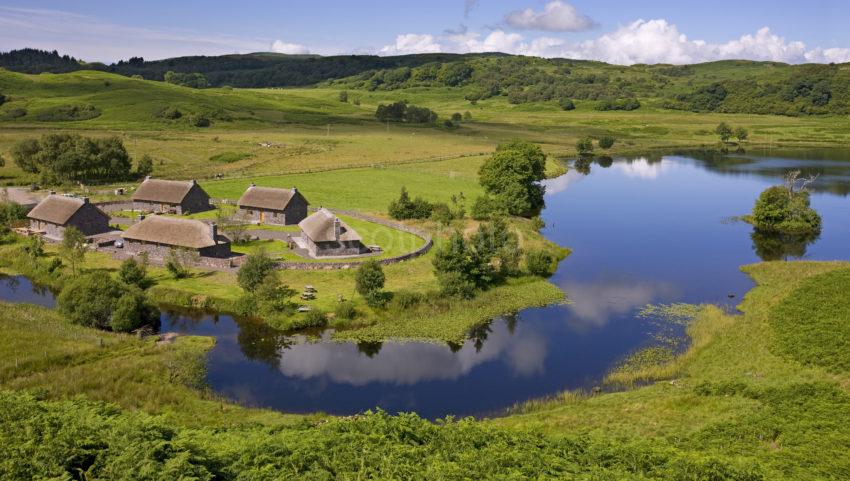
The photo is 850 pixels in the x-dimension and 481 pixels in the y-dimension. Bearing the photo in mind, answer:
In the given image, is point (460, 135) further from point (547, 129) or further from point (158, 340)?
point (158, 340)

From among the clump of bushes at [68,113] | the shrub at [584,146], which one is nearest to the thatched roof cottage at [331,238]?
the shrub at [584,146]

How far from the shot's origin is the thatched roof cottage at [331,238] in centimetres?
4809

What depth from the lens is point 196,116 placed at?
14212 cm

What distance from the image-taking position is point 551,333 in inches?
1492

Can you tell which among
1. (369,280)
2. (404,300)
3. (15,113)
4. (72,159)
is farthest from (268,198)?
(15,113)

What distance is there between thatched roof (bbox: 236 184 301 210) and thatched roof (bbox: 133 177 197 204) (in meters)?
6.67

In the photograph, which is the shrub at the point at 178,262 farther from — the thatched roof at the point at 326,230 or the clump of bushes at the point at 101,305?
the thatched roof at the point at 326,230

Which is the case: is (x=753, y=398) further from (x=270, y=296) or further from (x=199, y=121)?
(x=199, y=121)

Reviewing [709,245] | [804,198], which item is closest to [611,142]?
[804,198]

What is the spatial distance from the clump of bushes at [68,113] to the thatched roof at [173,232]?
105912mm

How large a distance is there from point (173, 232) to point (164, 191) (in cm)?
1936

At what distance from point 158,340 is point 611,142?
116625mm

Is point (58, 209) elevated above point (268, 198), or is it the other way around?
point (268, 198)

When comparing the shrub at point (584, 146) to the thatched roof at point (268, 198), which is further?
the shrub at point (584, 146)
